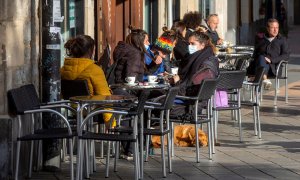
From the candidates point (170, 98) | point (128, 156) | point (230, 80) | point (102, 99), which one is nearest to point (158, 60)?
point (230, 80)

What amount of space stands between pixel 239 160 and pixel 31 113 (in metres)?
2.80

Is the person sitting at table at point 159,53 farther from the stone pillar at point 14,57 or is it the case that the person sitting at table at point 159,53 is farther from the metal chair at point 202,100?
the stone pillar at point 14,57

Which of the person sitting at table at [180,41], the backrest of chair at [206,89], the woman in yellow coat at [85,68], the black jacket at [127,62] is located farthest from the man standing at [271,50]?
the woman in yellow coat at [85,68]

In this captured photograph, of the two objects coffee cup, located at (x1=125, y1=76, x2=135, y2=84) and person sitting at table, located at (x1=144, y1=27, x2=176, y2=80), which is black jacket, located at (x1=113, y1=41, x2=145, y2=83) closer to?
coffee cup, located at (x1=125, y1=76, x2=135, y2=84)

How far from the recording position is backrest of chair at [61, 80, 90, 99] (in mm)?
11062

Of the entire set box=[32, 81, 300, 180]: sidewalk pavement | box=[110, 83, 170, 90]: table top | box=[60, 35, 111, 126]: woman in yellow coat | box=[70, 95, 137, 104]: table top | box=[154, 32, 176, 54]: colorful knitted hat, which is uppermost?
box=[154, 32, 176, 54]: colorful knitted hat

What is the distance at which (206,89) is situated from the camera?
11727 mm

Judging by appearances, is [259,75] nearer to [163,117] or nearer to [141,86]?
[141,86]

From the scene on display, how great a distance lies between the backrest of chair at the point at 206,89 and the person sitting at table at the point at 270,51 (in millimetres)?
6004

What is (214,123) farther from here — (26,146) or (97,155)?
(26,146)

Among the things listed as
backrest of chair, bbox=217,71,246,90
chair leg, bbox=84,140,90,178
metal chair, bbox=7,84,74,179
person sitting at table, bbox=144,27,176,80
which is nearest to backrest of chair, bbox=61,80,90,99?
metal chair, bbox=7,84,74,179

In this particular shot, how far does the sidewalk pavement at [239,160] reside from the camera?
35.5ft

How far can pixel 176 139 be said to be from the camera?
42.1 ft

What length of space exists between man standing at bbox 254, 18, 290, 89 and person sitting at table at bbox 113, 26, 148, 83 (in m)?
5.34
